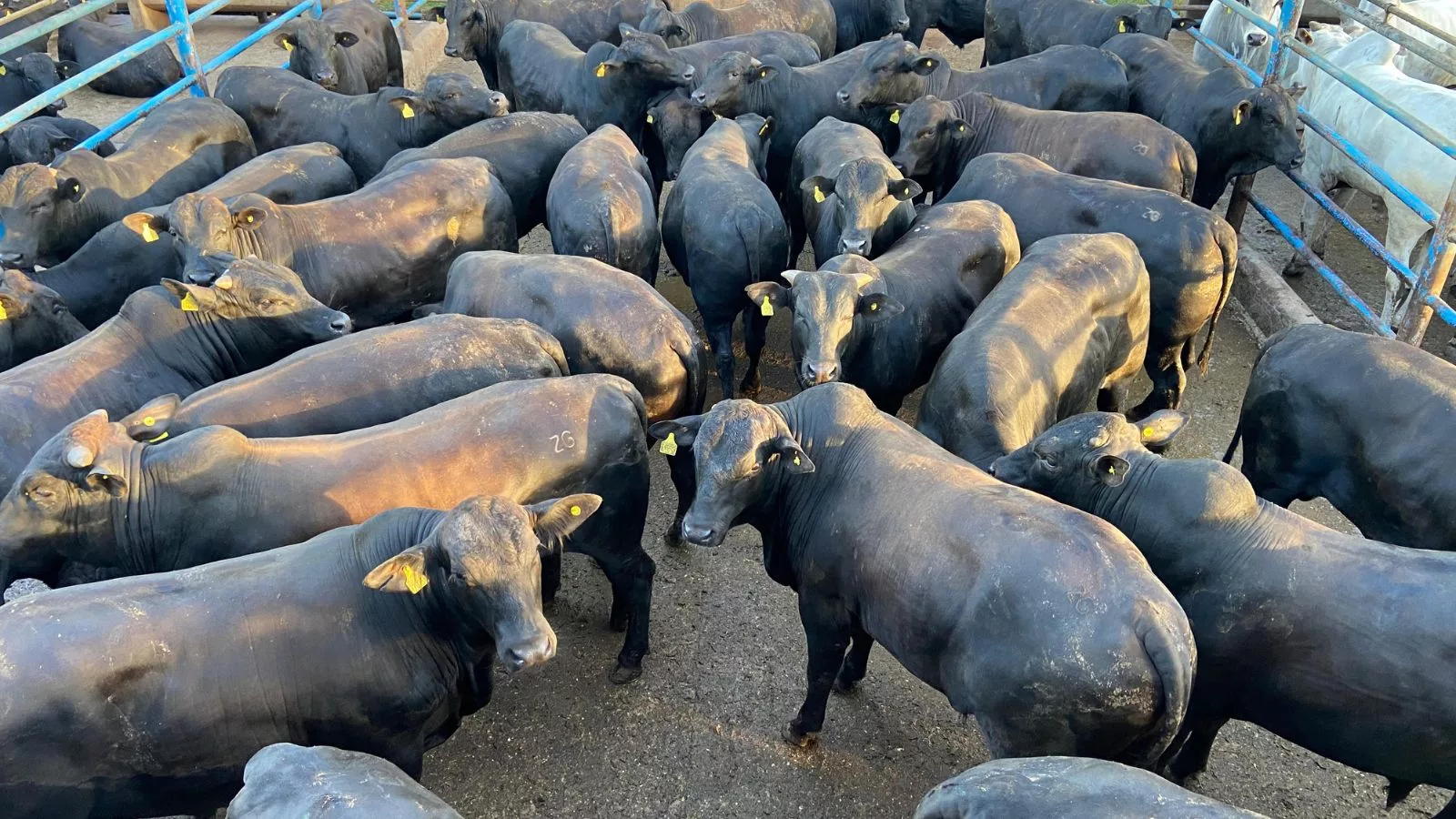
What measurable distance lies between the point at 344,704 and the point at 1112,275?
14.6 ft

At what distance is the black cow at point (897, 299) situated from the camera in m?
5.41

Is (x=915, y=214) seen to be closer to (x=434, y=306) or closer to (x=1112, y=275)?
(x=1112, y=275)

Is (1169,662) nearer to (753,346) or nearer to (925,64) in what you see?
(753,346)

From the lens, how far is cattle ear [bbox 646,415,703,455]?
178 inches

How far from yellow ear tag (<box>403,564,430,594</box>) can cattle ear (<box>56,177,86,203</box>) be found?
4.89m

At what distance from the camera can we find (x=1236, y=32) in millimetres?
10547

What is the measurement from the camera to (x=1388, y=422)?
456 centimetres

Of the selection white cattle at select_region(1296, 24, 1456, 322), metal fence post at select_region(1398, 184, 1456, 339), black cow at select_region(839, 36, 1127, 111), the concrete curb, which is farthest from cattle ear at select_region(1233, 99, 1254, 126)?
metal fence post at select_region(1398, 184, 1456, 339)

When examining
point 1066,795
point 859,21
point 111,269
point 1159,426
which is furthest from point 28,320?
point 859,21

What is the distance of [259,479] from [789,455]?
7.20 feet

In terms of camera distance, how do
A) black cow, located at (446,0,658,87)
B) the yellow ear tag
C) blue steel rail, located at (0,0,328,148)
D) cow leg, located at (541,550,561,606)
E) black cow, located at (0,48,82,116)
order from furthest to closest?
black cow, located at (446,0,658,87) → black cow, located at (0,48,82,116) → blue steel rail, located at (0,0,328,148) → cow leg, located at (541,550,561,606) → the yellow ear tag

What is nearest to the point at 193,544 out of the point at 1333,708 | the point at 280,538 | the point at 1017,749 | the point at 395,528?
the point at 280,538

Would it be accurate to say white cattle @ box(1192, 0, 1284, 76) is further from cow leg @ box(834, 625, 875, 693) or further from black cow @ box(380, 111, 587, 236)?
cow leg @ box(834, 625, 875, 693)

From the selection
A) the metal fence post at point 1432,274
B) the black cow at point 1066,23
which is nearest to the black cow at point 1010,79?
the black cow at point 1066,23
